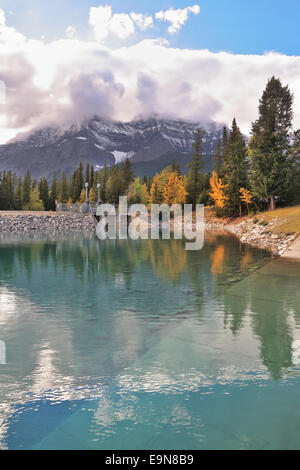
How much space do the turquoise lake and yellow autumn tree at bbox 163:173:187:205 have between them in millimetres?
69742

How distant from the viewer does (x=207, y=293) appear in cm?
1426

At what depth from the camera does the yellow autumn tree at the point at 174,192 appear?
279 ft

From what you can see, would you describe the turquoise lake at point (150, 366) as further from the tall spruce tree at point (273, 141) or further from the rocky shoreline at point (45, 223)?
the rocky shoreline at point (45, 223)

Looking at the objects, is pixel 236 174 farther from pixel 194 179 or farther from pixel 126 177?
pixel 126 177

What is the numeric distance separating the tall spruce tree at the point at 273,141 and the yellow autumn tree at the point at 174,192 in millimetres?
35658

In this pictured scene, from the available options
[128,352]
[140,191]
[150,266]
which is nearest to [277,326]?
[128,352]

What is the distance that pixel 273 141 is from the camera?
162ft

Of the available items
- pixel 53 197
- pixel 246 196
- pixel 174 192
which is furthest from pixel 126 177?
pixel 246 196

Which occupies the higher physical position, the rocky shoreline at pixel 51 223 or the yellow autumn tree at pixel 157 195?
the yellow autumn tree at pixel 157 195

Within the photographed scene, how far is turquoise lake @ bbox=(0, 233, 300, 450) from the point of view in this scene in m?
5.13

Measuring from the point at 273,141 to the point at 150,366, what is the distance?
1847 inches

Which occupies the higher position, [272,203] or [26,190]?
[26,190]

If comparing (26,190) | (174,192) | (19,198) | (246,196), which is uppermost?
(26,190)

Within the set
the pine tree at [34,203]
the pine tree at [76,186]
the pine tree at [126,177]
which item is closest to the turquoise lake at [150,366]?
the pine tree at [126,177]
